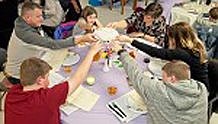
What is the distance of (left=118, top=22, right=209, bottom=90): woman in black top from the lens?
309 cm

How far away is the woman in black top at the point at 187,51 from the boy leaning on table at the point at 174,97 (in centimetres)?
59

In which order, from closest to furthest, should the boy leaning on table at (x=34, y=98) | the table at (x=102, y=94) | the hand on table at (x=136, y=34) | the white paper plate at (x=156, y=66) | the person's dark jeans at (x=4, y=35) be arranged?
the boy leaning on table at (x=34, y=98) → the table at (x=102, y=94) → the white paper plate at (x=156, y=66) → the hand on table at (x=136, y=34) → the person's dark jeans at (x=4, y=35)

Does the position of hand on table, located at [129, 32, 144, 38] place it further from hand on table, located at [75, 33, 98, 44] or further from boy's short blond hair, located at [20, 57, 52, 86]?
boy's short blond hair, located at [20, 57, 52, 86]

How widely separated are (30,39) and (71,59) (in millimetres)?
396

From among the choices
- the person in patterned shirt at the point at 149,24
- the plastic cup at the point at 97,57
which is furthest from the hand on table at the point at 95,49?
the person in patterned shirt at the point at 149,24

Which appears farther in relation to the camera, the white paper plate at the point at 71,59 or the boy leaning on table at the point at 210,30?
the boy leaning on table at the point at 210,30

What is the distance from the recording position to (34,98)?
2301 mm

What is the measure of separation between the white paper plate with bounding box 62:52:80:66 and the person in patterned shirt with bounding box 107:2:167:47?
2.26 ft

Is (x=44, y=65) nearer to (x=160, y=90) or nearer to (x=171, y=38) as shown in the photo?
(x=160, y=90)

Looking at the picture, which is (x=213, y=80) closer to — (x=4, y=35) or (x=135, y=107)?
(x=135, y=107)

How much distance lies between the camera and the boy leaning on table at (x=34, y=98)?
230 centimetres

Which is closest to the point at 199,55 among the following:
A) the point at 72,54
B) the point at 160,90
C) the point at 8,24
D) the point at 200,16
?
the point at 160,90

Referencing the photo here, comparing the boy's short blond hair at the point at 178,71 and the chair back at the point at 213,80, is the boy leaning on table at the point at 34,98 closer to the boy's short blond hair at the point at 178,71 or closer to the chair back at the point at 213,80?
the boy's short blond hair at the point at 178,71

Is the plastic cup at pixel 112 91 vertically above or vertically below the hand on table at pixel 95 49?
below
